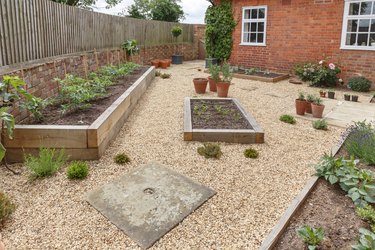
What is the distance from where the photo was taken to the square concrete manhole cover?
239cm

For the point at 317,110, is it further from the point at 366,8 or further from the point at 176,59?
the point at 176,59

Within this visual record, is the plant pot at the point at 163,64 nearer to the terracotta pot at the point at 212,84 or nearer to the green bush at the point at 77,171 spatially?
the terracotta pot at the point at 212,84

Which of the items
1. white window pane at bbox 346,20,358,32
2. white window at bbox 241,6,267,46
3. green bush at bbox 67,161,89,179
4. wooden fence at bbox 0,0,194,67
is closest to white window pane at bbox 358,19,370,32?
white window pane at bbox 346,20,358,32

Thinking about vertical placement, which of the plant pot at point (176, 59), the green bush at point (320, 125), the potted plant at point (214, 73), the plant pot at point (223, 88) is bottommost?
the green bush at point (320, 125)

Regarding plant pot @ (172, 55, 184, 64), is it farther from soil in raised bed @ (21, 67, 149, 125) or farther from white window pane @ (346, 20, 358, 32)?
soil in raised bed @ (21, 67, 149, 125)

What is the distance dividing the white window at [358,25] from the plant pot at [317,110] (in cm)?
432

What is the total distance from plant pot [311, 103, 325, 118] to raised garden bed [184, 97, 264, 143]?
1.47 meters

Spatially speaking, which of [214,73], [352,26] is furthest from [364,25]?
[214,73]

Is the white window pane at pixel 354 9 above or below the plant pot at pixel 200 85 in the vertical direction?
above

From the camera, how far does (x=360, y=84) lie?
8219mm

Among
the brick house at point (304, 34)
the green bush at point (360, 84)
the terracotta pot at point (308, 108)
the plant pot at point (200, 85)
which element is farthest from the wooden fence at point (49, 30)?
the green bush at point (360, 84)

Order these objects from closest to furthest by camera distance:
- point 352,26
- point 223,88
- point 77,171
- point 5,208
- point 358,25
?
point 5,208 → point 77,171 → point 223,88 → point 358,25 → point 352,26

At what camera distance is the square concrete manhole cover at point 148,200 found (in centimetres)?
239

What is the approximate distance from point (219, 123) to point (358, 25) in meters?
6.59
